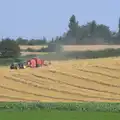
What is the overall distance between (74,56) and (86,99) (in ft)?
29.2

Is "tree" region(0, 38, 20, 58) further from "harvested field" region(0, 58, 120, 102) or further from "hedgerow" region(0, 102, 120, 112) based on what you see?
"hedgerow" region(0, 102, 120, 112)

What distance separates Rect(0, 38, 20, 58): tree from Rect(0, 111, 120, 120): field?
18.1 meters

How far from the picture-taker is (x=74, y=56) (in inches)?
883

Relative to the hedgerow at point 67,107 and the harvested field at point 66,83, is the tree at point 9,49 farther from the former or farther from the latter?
the hedgerow at point 67,107

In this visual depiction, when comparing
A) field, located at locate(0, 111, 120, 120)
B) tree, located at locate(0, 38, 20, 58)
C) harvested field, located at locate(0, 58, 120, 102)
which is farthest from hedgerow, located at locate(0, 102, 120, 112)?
tree, located at locate(0, 38, 20, 58)

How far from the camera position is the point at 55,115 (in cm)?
862

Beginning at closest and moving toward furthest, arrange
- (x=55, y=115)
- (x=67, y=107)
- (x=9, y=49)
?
(x=55, y=115)
(x=67, y=107)
(x=9, y=49)

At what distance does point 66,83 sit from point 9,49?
13.9 m

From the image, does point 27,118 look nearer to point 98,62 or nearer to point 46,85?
point 46,85

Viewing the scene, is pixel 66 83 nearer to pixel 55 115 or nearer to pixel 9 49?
pixel 55 115

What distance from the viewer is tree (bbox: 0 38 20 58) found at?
27.7m

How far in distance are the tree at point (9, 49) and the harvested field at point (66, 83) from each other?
39.5 ft

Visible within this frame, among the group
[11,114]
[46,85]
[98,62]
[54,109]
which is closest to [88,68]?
[98,62]

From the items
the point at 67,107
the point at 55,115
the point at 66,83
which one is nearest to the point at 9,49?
the point at 66,83
